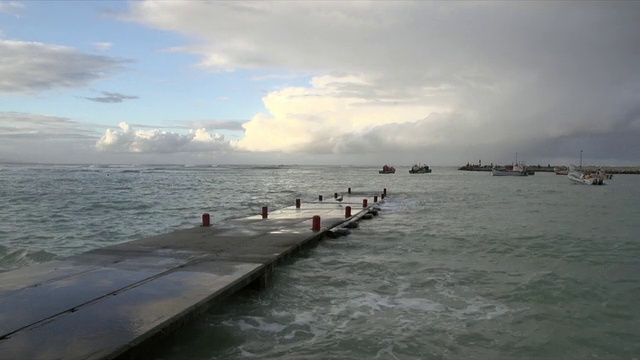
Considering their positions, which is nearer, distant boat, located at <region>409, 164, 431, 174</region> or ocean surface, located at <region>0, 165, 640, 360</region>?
ocean surface, located at <region>0, 165, 640, 360</region>

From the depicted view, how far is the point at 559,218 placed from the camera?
2875 centimetres

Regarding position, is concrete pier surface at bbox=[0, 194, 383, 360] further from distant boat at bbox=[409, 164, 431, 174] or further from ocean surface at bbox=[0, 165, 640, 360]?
distant boat at bbox=[409, 164, 431, 174]

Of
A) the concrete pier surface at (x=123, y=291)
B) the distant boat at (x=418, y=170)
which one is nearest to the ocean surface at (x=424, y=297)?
the concrete pier surface at (x=123, y=291)

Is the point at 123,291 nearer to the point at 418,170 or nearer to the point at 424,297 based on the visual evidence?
the point at 424,297

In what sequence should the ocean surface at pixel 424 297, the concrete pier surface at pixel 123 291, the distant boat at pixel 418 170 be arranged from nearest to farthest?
1. the concrete pier surface at pixel 123 291
2. the ocean surface at pixel 424 297
3. the distant boat at pixel 418 170

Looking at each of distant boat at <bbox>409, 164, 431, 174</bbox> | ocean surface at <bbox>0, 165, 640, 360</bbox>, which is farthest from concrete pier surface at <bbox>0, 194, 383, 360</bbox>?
distant boat at <bbox>409, 164, 431, 174</bbox>

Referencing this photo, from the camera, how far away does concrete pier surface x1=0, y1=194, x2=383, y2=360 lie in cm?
589

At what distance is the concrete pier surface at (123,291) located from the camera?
589cm

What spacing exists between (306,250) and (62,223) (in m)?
15.5

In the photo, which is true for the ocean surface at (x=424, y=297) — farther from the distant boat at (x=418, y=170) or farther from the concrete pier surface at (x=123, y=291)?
the distant boat at (x=418, y=170)

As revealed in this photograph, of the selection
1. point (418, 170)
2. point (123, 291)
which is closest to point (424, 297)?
point (123, 291)

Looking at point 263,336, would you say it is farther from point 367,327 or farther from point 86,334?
point 86,334

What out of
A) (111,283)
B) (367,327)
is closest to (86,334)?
(111,283)

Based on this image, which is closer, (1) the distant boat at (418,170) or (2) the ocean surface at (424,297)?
(2) the ocean surface at (424,297)
